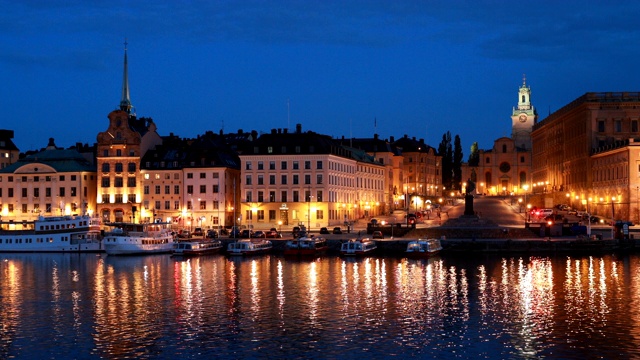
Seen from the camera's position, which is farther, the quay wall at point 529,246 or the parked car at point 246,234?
the parked car at point 246,234

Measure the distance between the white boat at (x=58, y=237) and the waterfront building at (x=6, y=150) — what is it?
66442mm

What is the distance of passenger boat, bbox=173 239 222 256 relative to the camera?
96938 mm

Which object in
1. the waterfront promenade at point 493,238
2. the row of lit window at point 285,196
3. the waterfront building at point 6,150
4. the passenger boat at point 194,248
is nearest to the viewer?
the waterfront promenade at point 493,238

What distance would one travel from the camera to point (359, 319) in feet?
170

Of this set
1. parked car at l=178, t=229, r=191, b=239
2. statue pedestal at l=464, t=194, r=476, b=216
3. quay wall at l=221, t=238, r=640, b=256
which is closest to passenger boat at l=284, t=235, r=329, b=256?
quay wall at l=221, t=238, r=640, b=256

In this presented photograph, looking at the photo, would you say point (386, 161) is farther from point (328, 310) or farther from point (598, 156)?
point (328, 310)

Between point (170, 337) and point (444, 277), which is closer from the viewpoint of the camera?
point (170, 337)

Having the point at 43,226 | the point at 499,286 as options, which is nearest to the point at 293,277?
the point at 499,286

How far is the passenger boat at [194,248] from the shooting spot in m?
96.9

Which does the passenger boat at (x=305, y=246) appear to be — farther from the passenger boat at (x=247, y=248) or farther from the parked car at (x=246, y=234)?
the parked car at (x=246, y=234)

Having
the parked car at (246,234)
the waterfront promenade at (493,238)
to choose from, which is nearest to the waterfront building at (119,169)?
the parked car at (246,234)

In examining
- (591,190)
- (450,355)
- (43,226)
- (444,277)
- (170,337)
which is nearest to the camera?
(450,355)

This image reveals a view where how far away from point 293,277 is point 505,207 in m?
77.7

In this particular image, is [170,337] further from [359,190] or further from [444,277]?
[359,190]
